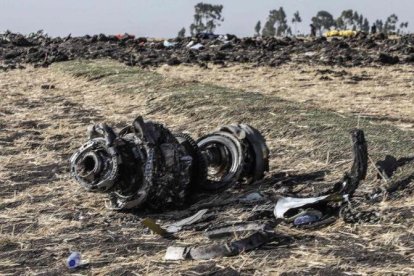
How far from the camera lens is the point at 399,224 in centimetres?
425

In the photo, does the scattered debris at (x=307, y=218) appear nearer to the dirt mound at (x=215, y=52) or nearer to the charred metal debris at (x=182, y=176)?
the charred metal debris at (x=182, y=176)

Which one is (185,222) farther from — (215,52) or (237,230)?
(215,52)

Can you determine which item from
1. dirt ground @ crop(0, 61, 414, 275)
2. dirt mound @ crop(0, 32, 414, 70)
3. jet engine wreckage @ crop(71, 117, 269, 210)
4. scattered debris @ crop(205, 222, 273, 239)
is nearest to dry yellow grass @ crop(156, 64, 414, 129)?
dirt ground @ crop(0, 61, 414, 275)

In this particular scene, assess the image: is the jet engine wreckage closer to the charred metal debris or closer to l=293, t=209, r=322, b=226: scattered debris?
the charred metal debris

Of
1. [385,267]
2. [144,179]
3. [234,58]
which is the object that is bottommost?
[385,267]

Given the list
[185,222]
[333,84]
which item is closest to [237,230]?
[185,222]

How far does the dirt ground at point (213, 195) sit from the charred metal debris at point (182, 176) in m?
0.10

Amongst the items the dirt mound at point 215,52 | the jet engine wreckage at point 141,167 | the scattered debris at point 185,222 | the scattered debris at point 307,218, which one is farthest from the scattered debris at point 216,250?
the dirt mound at point 215,52

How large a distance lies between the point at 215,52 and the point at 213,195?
1304 centimetres

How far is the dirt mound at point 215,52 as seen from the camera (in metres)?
16.2

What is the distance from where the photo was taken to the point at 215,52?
60.3ft

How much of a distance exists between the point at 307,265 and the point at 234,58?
13426 millimetres

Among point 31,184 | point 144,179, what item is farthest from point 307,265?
point 31,184

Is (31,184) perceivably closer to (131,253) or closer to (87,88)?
(131,253)
